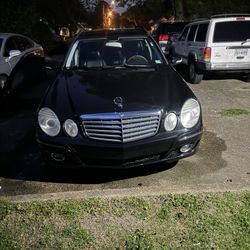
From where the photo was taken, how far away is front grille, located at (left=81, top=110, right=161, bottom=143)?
4.48 m

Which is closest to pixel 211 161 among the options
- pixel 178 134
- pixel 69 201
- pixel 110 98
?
pixel 178 134

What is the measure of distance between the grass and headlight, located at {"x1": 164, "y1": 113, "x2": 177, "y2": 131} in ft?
2.64

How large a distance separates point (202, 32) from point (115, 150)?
25.1 ft

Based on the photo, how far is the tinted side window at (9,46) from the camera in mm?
9656

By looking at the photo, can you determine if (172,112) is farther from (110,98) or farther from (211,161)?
(211,161)

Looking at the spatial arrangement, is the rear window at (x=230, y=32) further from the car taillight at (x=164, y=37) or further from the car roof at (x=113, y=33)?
the car taillight at (x=164, y=37)

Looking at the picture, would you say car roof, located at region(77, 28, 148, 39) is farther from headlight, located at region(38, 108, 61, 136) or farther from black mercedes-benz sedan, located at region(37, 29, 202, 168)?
headlight, located at region(38, 108, 61, 136)

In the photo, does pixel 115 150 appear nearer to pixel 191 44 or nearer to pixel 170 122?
pixel 170 122

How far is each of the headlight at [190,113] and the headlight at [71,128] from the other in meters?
1.18

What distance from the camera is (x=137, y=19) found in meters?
72.9

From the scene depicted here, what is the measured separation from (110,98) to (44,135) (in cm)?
84

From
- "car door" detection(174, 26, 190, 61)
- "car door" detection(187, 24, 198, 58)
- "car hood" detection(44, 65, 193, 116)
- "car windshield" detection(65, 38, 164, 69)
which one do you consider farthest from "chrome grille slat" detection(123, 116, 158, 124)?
"car door" detection(174, 26, 190, 61)

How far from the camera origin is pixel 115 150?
4473 millimetres

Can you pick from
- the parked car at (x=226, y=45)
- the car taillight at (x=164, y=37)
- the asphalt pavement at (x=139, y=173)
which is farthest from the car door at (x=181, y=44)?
the asphalt pavement at (x=139, y=173)
